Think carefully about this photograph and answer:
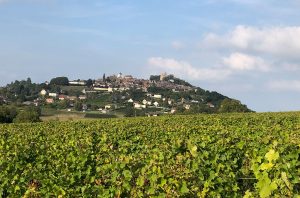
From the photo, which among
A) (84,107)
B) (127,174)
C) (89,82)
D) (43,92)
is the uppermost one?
(89,82)

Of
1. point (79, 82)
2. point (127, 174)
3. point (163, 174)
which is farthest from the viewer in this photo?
point (79, 82)

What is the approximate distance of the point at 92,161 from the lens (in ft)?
33.6

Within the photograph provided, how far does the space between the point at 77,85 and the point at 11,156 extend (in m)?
173

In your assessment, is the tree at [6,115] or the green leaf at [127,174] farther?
the tree at [6,115]

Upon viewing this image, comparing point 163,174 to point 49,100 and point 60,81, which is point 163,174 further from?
point 60,81

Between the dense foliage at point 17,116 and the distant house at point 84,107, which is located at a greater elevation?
the distant house at point 84,107

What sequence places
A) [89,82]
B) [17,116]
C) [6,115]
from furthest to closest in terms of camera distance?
1. [89,82]
2. [6,115]
3. [17,116]

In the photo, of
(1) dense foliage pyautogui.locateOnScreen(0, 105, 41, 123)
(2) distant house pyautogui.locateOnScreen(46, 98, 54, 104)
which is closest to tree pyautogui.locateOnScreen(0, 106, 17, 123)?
(1) dense foliage pyautogui.locateOnScreen(0, 105, 41, 123)

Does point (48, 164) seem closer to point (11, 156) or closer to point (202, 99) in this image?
point (11, 156)

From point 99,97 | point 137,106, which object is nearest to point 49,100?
point 99,97

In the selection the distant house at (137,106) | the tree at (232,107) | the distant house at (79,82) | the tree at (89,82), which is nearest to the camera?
the tree at (232,107)

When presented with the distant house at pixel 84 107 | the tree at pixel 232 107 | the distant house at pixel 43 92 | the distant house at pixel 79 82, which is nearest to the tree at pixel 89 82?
the distant house at pixel 79 82

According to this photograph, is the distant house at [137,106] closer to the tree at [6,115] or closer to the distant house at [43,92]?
the distant house at [43,92]

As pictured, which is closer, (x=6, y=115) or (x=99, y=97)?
(x=6, y=115)
